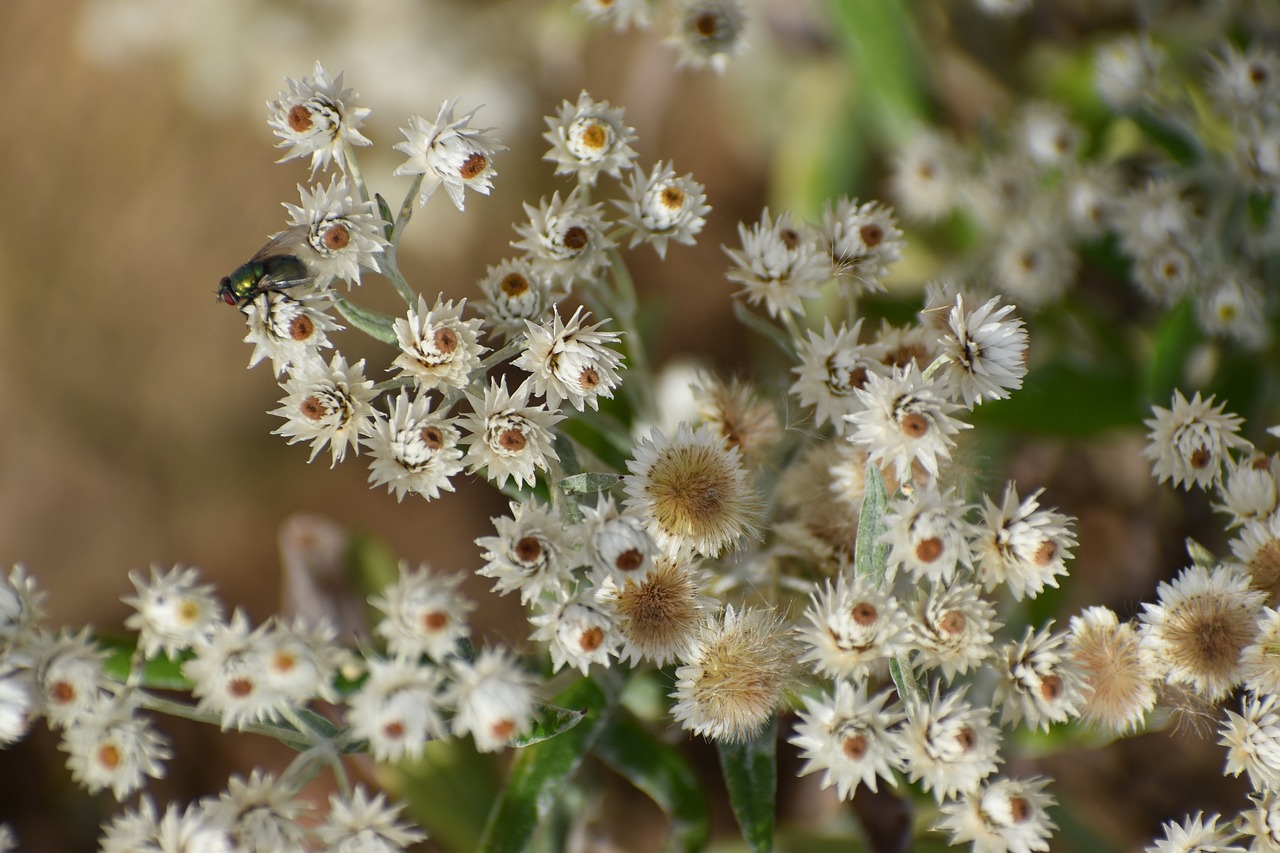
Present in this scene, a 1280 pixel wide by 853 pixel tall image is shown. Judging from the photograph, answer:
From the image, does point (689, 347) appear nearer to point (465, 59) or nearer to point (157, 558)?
point (465, 59)

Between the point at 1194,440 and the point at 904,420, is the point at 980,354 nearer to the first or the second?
the point at 904,420

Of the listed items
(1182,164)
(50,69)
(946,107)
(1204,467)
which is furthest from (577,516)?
(50,69)

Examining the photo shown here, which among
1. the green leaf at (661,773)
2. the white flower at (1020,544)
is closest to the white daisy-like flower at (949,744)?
the white flower at (1020,544)

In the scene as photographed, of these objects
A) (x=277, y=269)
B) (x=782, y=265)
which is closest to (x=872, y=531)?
(x=782, y=265)

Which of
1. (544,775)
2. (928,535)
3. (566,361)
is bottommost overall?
(544,775)

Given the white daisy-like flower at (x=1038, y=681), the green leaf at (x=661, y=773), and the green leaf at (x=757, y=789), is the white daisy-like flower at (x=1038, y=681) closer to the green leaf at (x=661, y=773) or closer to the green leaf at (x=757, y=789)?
the green leaf at (x=757, y=789)

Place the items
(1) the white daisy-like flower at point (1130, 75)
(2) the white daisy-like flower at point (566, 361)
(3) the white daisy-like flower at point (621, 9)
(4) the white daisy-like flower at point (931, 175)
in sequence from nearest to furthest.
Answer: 1. (2) the white daisy-like flower at point (566, 361)
2. (3) the white daisy-like flower at point (621, 9)
3. (1) the white daisy-like flower at point (1130, 75)
4. (4) the white daisy-like flower at point (931, 175)

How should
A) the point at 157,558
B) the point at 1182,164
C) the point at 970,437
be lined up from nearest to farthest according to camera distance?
→ the point at 970,437
the point at 1182,164
the point at 157,558
